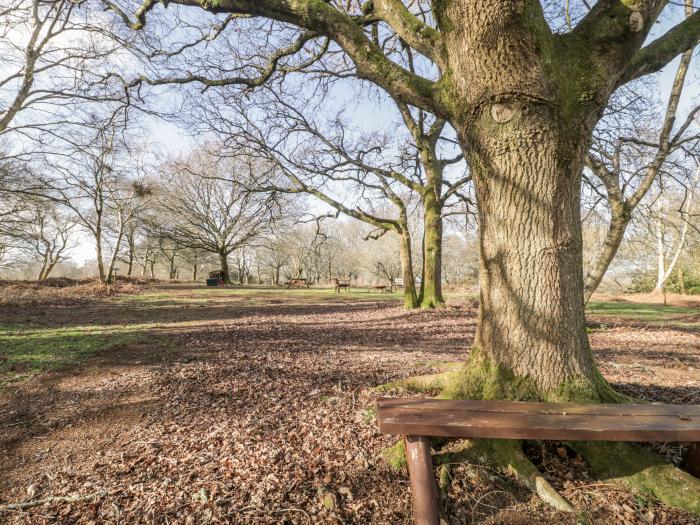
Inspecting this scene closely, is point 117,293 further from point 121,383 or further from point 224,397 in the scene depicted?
point 224,397

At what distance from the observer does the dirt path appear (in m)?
2.11

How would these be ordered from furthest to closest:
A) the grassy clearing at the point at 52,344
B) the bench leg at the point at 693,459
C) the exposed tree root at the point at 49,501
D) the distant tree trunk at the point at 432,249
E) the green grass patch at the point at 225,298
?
the green grass patch at the point at 225,298 → the distant tree trunk at the point at 432,249 → the grassy clearing at the point at 52,344 → the bench leg at the point at 693,459 → the exposed tree root at the point at 49,501

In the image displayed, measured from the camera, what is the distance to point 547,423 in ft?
6.86

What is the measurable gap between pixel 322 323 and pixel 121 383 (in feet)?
18.6

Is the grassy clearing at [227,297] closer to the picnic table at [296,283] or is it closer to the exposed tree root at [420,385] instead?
the picnic table at [296,283]

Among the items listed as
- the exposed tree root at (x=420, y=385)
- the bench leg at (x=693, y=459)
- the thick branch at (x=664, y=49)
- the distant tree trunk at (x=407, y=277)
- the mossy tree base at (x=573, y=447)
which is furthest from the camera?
the distant tree trunk at (x=407, y=277)

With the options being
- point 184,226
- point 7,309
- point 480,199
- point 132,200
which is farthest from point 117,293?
point 480,199

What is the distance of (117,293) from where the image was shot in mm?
16719

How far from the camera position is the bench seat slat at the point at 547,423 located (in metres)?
2.03

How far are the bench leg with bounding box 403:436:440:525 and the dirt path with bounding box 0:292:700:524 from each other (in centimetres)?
15

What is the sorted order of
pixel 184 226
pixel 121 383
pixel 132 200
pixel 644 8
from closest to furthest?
pixel 644 8, pixel 121 383, pixel 132 200, pixel 184 226

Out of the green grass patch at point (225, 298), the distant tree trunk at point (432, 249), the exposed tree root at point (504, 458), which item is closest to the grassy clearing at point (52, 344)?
the green grass patch at point (225, 298)

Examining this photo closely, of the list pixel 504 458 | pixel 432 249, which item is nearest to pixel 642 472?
pixel 504 458

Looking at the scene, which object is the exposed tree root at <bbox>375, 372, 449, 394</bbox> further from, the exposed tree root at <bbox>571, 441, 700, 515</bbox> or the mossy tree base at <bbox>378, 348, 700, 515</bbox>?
the exposed tree root at <bbox>571, 441, 700, 515</bbox>
